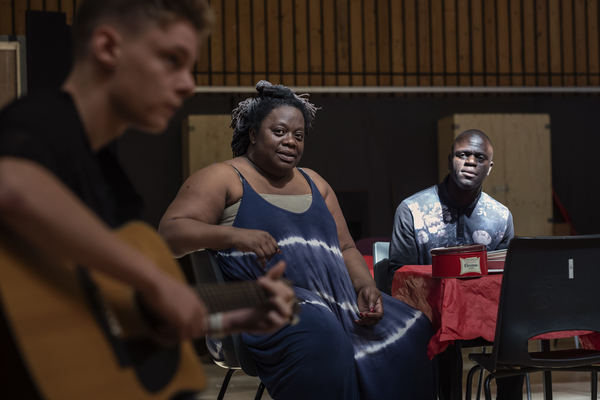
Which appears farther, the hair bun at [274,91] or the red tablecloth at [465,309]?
the hair bun at [274,91]

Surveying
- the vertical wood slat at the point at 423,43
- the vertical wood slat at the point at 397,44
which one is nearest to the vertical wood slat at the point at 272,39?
the vertical wood slat at the point at 397,44

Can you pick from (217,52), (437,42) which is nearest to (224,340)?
(217,52)

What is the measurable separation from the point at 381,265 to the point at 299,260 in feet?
3.24

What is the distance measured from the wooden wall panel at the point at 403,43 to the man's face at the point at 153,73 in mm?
6249

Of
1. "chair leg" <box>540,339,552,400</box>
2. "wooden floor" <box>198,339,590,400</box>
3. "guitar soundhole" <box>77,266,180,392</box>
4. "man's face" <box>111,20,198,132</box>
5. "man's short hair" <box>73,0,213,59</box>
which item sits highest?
"man's short hair" <box>73,0,213,59</box>

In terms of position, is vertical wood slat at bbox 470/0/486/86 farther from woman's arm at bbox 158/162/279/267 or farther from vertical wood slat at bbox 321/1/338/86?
woman's arm at bbox 158/162/279/267

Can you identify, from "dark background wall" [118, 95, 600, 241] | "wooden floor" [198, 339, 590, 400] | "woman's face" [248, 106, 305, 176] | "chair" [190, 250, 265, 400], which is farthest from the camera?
"dark background wall" [118, 95, 600, 241]

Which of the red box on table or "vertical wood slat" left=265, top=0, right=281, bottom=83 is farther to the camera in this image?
"vertical wood slat" left=265, top=0, right=281, bottom=83

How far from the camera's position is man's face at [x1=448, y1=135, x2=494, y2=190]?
2.96 m

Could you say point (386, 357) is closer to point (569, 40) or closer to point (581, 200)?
point (581, 200)

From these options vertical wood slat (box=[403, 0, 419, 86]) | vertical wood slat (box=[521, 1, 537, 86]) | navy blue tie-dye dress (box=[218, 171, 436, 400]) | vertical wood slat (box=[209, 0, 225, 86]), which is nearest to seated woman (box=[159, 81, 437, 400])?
navy blue tie-dye dress (box=[218, 171, 436, 400])

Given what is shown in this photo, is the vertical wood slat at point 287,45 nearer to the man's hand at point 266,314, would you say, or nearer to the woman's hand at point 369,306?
the woman's hand at point 369,306

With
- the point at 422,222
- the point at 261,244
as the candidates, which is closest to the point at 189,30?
the point at 261,244

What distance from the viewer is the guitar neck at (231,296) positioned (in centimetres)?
104
